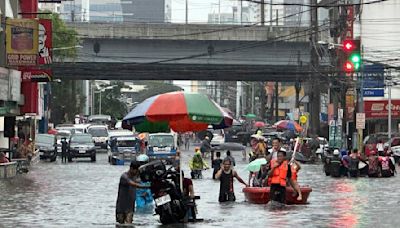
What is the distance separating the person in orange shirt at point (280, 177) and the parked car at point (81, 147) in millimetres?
36547

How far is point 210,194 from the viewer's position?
32.3m

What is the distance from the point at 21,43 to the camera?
45.9 meters

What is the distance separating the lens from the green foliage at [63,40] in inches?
3103

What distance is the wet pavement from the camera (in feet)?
74.5

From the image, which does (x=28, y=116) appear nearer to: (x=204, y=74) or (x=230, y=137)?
(x=204, y=74)

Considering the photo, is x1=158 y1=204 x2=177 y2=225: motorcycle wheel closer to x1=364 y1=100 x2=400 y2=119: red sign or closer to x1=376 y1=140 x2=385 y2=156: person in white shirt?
x1=376 y1=140 x2=385 y2=156: person in white shirt

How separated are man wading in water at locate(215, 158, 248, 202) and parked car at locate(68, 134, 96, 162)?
34.0 metres

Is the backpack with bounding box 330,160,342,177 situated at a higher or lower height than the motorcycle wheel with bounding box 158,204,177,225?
lower

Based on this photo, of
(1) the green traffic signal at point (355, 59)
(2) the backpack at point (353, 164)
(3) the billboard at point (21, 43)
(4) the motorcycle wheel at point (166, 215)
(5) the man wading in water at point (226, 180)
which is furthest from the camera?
(3) the billboard at point (21, 43)

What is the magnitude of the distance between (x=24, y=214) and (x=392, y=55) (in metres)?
56.6

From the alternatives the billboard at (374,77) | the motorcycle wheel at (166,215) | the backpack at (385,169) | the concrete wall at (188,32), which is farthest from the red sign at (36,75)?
the motorcycle wheel at (166,215)

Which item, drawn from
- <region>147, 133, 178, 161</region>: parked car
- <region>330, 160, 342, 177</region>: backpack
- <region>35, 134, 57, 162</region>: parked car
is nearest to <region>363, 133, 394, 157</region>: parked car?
<region>330, 160, 342, 177</region>: backpack

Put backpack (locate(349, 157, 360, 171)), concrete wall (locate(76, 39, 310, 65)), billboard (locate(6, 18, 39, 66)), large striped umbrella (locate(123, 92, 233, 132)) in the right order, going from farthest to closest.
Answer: concrete wall (locate(76, 39, 310, 65)) < billboard (locate(6, 18, 39, 66)) < backpack (locate(349, 157, 360, 171)) < large striped umbrella (locate(123, 92, 233, 132))

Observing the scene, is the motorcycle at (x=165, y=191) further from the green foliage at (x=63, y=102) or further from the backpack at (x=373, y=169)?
the green foliage at (x=63, y=102)
